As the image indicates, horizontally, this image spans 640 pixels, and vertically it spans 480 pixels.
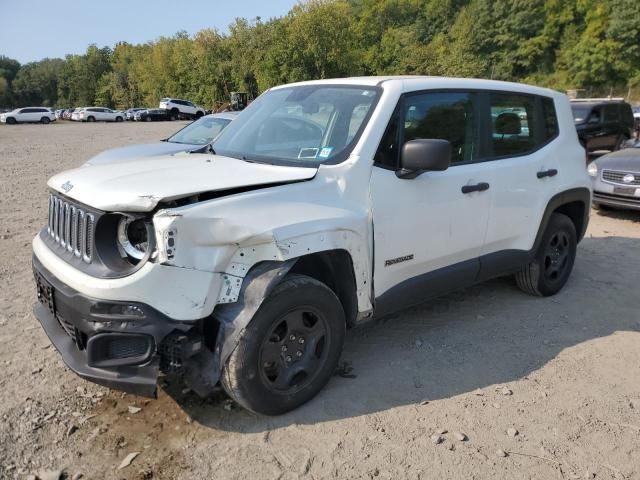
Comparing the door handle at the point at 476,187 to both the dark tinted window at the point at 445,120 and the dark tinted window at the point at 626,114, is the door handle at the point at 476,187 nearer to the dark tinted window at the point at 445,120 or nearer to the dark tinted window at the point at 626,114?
the dark tinted window at the point at 445,120

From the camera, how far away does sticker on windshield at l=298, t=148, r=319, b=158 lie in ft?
11.1

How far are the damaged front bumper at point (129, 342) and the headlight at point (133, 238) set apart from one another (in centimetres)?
27

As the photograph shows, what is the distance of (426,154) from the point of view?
3.24m

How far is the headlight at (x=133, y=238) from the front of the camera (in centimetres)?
271

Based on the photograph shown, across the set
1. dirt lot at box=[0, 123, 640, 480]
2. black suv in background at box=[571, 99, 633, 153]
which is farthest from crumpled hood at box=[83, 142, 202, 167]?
black suv in background at box=[571, 99, 633, 153]

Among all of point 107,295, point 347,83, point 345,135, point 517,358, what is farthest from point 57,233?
point 517,358

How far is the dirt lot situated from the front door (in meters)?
0.55

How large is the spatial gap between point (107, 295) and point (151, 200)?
52 centimetres

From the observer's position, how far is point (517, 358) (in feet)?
12.8

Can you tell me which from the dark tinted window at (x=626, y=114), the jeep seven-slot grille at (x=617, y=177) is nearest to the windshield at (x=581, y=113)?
the dark tinted window at (x=626, y=114)

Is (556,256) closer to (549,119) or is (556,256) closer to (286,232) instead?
(549,119)

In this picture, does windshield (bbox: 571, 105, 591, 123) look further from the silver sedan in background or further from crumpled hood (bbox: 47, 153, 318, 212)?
crumpled hood (bbox: 47, 153, 318, 212)

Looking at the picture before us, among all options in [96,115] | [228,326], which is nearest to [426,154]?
[228,326]

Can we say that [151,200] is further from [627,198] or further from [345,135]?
[627,198]
